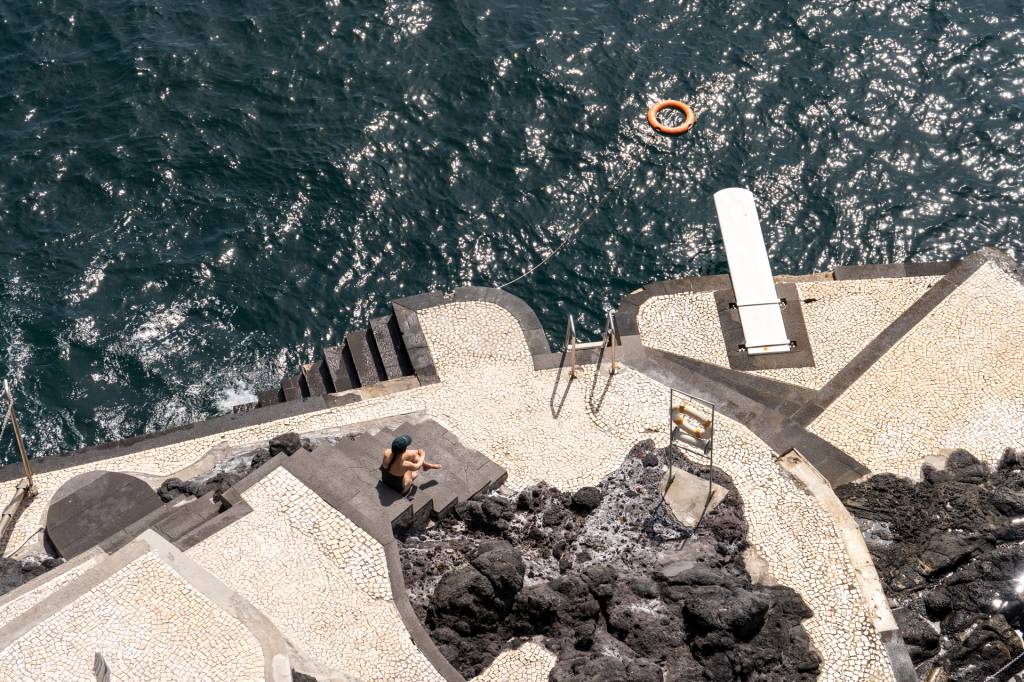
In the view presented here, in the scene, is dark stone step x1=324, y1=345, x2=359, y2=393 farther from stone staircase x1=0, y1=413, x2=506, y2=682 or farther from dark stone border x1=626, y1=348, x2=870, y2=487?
dark stone border x1=626, y1=348, x2=870, y2=487

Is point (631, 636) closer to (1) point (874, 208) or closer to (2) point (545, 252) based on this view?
(2) point (545, 252)

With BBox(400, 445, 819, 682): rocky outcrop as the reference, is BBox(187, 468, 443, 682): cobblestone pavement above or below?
above

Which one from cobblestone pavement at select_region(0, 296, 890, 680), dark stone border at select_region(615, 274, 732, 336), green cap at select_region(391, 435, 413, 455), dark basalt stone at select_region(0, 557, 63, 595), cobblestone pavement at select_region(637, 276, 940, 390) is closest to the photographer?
cobblestone pavement at select_region(0, 296, 890, 680)

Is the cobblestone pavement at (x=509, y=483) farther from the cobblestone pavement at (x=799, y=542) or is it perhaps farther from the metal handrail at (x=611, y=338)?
the metal handrail at (x=611, y=338)

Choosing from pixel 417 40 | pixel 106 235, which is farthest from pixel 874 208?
pixel 106 235

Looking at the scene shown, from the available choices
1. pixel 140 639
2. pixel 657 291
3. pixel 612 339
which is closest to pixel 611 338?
pixel 612 339

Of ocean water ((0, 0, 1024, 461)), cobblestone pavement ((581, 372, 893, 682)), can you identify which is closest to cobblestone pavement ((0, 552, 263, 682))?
ocean water ((0, 0, 1024, 461))

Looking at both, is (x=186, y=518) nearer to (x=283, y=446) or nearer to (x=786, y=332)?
(x=283, y=446)
